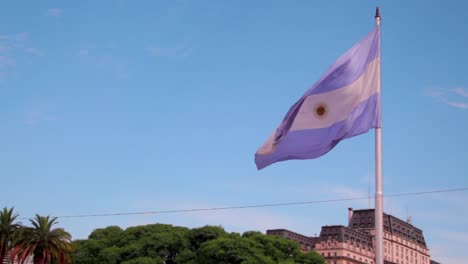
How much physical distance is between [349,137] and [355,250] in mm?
145420

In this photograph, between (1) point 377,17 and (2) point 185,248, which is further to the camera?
(2) point 185,248

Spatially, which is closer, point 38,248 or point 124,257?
point 38,248

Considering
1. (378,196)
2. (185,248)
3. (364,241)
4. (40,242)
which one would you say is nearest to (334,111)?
(378,196)

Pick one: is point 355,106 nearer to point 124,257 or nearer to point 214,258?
point 214,258

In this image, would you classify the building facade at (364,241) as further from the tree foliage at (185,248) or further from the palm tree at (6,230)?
the palm tree at (6,230)

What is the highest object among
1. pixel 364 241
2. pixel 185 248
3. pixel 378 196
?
pixel 364 241

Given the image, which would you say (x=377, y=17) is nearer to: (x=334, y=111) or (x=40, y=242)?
(x=334, y=111)

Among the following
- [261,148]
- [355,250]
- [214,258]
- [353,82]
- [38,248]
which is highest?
[355,250]

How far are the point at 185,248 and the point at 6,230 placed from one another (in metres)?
27.5

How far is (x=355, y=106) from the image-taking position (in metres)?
17.0

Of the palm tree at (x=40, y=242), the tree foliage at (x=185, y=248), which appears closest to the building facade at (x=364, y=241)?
the tree foliage at (x=185, y=248)

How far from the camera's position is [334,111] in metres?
17.2

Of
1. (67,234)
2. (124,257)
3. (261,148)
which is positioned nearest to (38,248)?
(67,234)

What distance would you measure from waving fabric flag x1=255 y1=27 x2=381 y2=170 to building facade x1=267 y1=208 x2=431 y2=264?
458 feet
